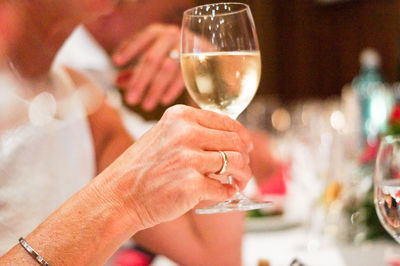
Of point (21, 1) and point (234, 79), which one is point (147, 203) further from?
point (21, 1)

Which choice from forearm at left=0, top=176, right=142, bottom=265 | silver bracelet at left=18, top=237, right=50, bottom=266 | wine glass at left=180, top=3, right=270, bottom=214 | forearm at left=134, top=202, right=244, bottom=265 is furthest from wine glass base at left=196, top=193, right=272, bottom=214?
forearm at left=134, top=202, right=244, bottom=265

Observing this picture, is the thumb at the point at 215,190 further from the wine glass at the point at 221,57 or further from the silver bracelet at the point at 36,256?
the silver bracelet at the point at 36,256

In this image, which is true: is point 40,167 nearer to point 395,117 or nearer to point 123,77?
point 123,77

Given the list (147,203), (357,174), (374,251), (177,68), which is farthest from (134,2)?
(147,203)

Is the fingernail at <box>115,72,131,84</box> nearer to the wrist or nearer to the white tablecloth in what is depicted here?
the white tablecloth

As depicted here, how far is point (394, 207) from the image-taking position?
81 centimetres

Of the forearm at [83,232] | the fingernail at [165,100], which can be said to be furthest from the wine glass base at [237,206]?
the fingernail at [165,100]

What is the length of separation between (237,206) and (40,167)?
560mm

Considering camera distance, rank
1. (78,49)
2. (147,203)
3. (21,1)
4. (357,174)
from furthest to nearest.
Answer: (78,49) → (357,174) → (21,1) → (147,203)

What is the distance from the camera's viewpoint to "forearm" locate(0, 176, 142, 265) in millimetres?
752

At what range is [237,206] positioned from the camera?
0.82 metres

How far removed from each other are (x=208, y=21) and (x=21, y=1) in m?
0.47

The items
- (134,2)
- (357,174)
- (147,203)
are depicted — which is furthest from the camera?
(134,2)

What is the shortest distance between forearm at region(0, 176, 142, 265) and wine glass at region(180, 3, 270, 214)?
0.12 meters
